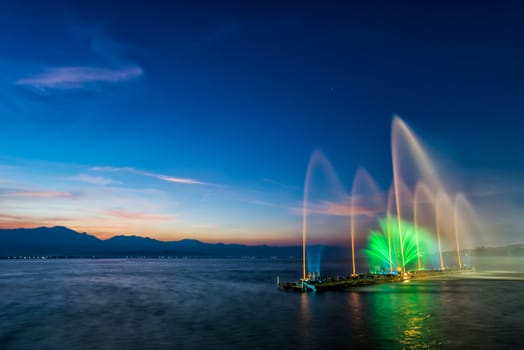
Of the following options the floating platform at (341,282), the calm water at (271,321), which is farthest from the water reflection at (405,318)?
the floating platform at (341,282)

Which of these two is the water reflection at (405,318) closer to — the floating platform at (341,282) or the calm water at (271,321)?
the calm water at (271,321)

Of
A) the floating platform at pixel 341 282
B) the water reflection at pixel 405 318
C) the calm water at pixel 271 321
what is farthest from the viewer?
the floating platform at pixel 341 282

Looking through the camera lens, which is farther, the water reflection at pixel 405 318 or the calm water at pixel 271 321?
the calm water at pixel 271 321

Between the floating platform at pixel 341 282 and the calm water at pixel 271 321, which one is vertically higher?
the floating platform at pixel 341 282

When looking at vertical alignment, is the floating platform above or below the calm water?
above

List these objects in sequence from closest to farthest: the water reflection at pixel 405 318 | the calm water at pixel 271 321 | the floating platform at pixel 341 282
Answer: the water reflection at pixel 405 318 < the calm water at pixel 271 321 < the floating platform at pixel 341 282

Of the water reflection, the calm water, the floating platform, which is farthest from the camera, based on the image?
the floating platform

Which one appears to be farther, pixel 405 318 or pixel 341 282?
pixel 341 282

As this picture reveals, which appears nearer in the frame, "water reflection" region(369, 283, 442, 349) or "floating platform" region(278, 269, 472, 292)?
"water reflection" region(369, 283, 442, 349)

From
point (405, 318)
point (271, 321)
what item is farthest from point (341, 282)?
point (271, 321)

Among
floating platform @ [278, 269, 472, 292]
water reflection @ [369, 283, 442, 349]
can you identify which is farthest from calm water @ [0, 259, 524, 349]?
floating platform @ [278, 269, 472, 292]

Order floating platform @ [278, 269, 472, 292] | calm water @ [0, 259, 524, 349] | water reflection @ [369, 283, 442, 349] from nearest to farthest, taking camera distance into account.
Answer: water reflection @ [369, 283, 442, 349] → calm water @ [0, 259, 524, 349] → floating platform @ [278, 269, 472, 292]

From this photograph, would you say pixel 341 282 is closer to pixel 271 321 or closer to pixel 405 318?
pixel 405 318

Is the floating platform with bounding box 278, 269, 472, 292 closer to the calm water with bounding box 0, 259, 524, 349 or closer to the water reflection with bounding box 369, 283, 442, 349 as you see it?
the calm water with bounding box 0, 259, 524, 349
